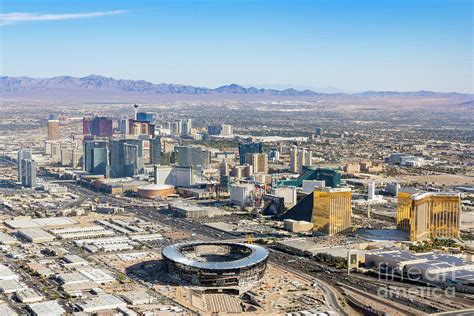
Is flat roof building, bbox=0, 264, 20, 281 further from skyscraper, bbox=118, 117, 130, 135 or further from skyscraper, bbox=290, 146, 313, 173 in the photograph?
skyscraper, bbox=118, 117, 130, 135

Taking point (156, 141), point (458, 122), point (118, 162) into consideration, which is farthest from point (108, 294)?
point (458, 122)

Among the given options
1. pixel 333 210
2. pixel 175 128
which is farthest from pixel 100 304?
pixel 175 128

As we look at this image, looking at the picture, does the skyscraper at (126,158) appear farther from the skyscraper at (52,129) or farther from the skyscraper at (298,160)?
the skyscraper at (52,129)

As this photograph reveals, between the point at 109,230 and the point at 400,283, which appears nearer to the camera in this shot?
the point at 400,283

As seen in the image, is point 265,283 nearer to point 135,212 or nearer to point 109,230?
point 109,230

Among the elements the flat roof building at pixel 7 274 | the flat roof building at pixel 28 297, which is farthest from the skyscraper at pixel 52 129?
the flat roof building at pixel 28 297
